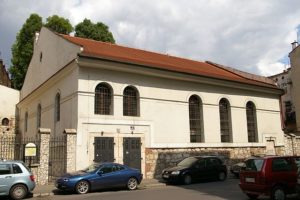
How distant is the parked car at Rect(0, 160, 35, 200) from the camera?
43.7ft

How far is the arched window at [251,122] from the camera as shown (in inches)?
1040

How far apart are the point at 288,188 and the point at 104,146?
10.2 metres

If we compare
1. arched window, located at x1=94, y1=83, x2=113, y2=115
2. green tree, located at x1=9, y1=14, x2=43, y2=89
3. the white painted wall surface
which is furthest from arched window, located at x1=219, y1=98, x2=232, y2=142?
green tree, located at x1=9, y1=14, x2=43, y2=89

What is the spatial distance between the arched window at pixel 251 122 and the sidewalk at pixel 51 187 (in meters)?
9.88

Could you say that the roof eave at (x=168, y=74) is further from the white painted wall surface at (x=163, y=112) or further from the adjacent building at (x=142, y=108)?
the white painted wall surface at (x=163, y=112)

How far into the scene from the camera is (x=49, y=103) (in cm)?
2372

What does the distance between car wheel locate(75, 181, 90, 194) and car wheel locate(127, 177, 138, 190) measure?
199cm

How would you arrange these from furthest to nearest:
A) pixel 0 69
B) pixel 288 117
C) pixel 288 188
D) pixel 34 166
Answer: pixel 288 117, pixel 0 69, pixel 34 166, pixel 288 188

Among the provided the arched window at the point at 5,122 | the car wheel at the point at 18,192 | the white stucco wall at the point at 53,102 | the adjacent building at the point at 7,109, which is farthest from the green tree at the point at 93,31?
the car wheel at the point at 18,192

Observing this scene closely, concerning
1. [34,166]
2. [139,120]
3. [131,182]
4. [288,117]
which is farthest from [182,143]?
[288,117]

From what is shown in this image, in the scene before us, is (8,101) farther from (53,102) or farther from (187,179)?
(187,179)

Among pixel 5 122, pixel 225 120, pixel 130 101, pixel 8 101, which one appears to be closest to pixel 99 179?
pixel 130 101

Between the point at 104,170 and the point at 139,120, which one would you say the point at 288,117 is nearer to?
the point at 139,120

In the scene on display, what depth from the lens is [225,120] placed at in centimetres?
2512
